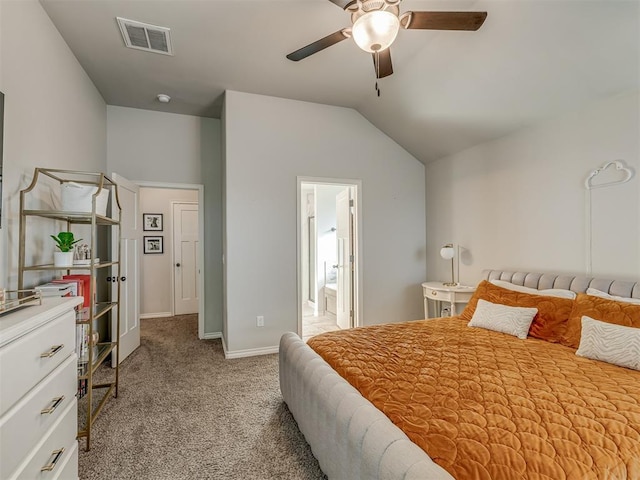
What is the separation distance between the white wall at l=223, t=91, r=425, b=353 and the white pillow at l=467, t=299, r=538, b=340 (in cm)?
164

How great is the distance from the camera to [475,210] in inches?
142

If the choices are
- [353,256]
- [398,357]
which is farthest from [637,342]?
[353,256]

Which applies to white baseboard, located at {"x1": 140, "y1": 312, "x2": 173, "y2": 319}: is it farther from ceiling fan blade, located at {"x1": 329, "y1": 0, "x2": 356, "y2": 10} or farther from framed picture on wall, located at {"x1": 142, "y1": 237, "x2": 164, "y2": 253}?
ceiling fan blade, located at {"x1": 329, "y1": 0, "x2": 356, "y2": 10}

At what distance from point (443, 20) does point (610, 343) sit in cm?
207

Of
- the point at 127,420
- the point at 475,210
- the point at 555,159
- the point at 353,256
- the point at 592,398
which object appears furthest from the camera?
the point at 353,256

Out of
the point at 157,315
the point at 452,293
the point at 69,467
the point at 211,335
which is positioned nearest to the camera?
the point at 69,467

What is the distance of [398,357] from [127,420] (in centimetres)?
197

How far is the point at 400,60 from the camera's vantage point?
2906mm

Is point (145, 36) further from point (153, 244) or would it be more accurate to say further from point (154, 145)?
point (153, 244)

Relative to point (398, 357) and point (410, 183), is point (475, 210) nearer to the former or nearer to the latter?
point (410, 183)

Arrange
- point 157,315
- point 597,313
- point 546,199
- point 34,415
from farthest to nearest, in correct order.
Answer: point 157,315 → point 546,199 → point 597,313 → point 34,415

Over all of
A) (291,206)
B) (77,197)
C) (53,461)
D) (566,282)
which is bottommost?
(53,461)

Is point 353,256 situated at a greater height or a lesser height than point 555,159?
lesser

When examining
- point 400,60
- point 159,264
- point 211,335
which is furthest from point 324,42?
point 159,264
